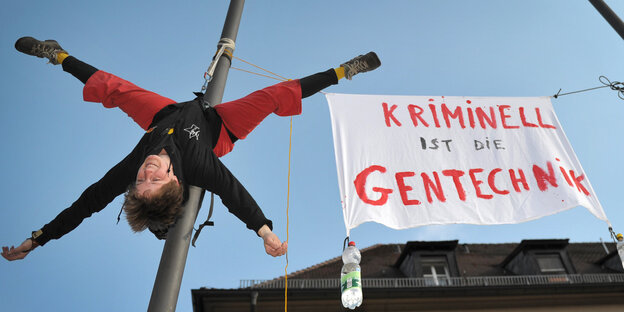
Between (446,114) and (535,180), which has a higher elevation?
(446,114)

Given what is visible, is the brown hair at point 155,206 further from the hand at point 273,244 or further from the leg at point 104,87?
the leg at point 104,87

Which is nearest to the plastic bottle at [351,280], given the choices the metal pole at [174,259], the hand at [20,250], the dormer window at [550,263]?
the metal pole at [174,259]

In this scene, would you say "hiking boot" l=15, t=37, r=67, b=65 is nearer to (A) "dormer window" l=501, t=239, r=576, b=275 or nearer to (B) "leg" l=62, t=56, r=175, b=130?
(B) "leg" l=62, t=56, r=175, b=130

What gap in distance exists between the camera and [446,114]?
5973 mm

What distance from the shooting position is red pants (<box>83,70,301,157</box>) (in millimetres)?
2904

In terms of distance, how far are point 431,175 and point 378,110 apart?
43.6 inches

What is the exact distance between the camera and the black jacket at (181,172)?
2.42m

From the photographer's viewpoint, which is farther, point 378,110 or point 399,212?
point 378,110

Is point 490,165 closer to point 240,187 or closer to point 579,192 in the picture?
point 579,192

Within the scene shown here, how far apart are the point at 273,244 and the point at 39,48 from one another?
2.11 m

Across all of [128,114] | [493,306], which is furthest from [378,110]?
[493,306]

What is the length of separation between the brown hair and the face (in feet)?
0.08

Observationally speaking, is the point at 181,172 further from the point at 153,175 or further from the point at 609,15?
the point at 609,15

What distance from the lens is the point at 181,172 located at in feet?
7.79
